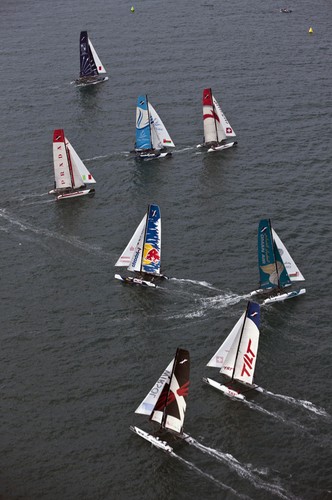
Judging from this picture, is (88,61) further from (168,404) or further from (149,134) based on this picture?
(168,404)

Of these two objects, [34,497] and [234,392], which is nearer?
[34,497]

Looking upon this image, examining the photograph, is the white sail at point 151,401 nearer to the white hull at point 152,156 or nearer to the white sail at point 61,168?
the white sail at point 61,168

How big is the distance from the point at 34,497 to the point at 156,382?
15883mm

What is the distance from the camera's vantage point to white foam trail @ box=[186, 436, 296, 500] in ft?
236

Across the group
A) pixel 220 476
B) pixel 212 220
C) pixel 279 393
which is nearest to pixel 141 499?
pixel 220 476

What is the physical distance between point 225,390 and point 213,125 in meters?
65.0

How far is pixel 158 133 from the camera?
457ft

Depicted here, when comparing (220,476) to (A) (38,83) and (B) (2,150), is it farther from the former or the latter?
(A) (38,83)

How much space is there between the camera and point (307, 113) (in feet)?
489

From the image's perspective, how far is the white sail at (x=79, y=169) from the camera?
5069 inches

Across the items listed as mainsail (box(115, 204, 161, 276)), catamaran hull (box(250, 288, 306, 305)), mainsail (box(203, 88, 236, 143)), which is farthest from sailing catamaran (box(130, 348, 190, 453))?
mainsail (box(203, 88, 236, 143))

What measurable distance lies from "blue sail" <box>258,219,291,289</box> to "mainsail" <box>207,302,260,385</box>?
50.3 feet

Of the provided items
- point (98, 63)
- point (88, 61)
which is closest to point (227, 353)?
point (88, 61)

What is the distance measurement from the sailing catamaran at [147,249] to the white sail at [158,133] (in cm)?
3825
